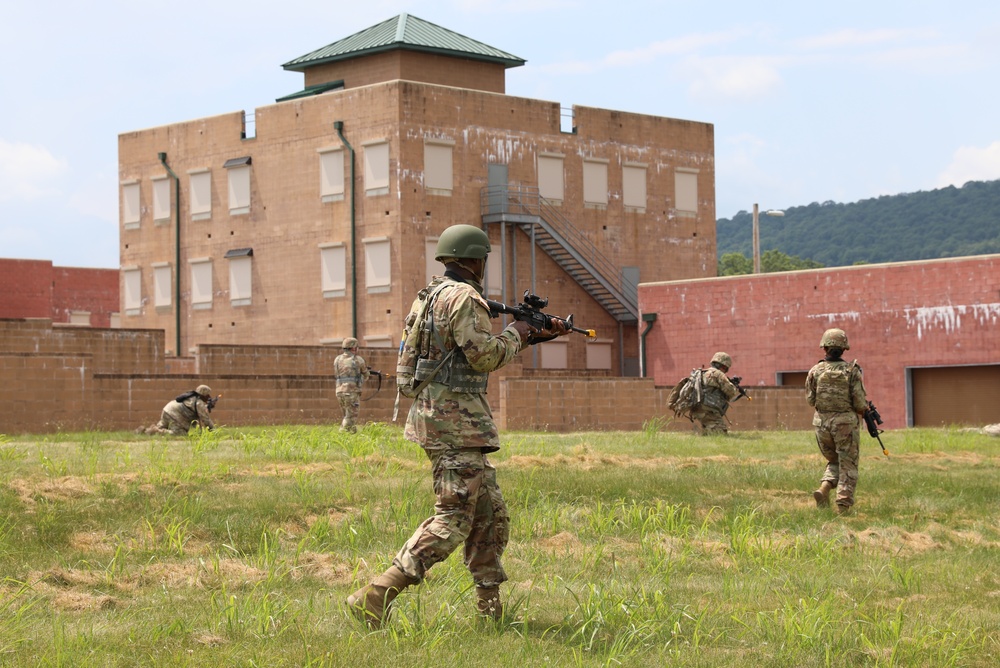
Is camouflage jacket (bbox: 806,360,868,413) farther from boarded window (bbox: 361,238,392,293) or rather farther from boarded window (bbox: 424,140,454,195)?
boarded window (bbox: 424,140,454,195)

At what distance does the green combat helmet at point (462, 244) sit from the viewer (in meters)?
7.98

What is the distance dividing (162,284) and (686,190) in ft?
66.4

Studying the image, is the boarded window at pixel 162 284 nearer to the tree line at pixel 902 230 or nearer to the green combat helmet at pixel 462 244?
the green combat helmet at pixel 462 244

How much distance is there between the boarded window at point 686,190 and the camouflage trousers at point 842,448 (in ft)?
120

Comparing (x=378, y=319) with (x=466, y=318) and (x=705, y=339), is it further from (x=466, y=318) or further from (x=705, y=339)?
(x=466, y=318)

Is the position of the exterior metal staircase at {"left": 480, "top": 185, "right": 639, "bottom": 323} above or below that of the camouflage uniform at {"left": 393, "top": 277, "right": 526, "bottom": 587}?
above

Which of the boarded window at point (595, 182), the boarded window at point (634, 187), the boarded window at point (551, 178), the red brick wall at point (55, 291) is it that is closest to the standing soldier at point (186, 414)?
the boarded window at point (551, 178)

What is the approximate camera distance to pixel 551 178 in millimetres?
46844

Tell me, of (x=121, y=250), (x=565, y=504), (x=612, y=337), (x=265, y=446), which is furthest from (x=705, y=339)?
(x=565, y=504)

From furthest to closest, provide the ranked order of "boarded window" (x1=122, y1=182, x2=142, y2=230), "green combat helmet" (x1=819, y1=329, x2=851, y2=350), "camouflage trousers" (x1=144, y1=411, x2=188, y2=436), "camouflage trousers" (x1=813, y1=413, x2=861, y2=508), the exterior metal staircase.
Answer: "boarded window" (x1=122, y1=182, x2=142, y2=230) → the exterior metal staircase → "camouflage trousers" (x1=144, y1=411, x2=188, y2=436) → "green combat helmet" (x1=819, y1=329, x2=851, y2=350) → "camouflage trousers" (x1=813, y1=413, x2=861, y2=508)

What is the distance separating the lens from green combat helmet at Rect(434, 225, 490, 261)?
7.98 metres

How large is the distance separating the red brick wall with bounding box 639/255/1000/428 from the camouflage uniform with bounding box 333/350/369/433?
1971 cm

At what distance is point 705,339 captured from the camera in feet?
143

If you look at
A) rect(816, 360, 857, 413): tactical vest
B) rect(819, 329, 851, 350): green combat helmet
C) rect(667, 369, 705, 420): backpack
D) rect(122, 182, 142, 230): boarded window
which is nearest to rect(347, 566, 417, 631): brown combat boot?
rect(816, 360, 857, 413): tactical vest
